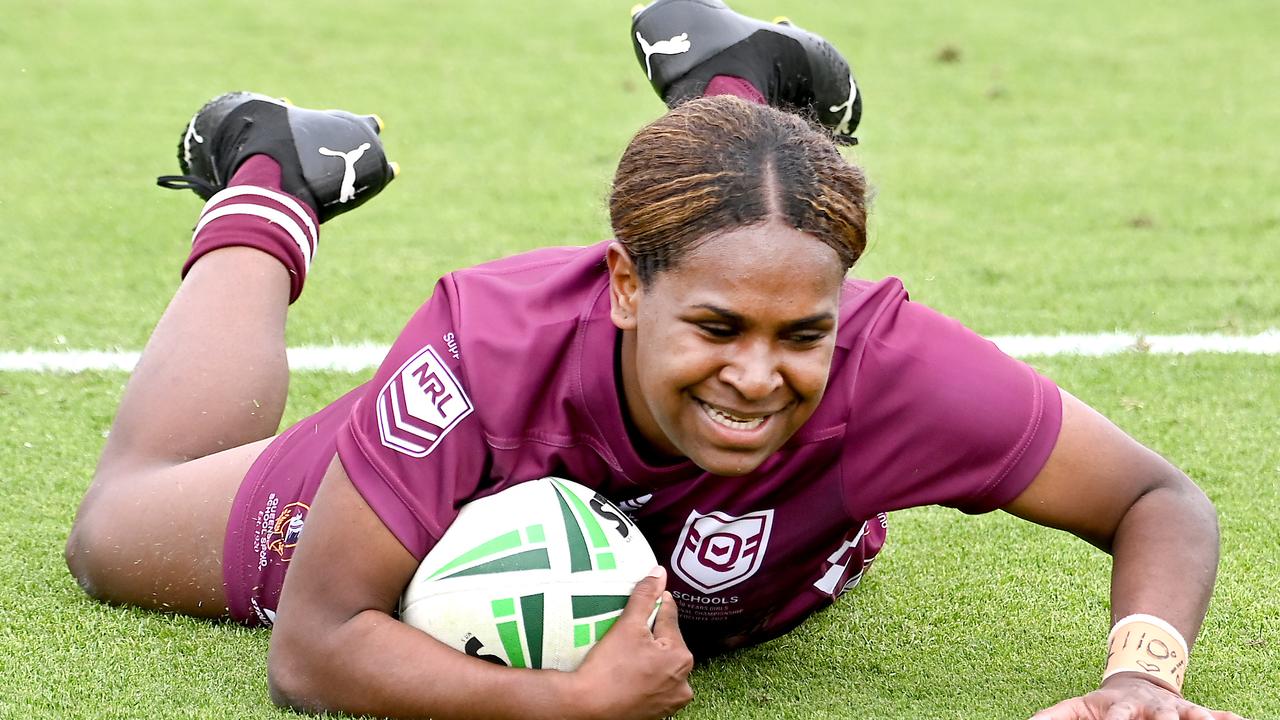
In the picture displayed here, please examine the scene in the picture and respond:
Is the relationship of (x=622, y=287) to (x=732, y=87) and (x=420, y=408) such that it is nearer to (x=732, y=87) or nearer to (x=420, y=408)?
(x=420, y=408)

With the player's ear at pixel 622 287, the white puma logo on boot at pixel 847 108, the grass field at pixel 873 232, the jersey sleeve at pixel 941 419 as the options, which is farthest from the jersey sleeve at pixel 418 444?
the white puma logo on boot at pixel 847 108

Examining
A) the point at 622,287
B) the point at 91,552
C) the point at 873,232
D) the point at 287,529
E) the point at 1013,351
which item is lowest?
the point at 873,232

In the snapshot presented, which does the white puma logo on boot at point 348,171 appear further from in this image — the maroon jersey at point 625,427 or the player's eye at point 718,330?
the player's eye at point 718,330

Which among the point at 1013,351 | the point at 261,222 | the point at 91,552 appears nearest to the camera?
the point at 91,552

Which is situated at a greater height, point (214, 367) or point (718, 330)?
point (718, 330)

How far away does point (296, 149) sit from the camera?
438 centimetres

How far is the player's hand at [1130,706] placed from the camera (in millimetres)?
2840

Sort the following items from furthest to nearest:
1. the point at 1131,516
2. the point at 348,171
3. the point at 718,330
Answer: the point at 348,171, the point at 1131,516, the point at 718,330

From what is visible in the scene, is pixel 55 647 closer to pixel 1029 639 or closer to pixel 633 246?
pixel 633 246

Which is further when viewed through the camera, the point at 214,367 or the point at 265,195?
the point at 265,195

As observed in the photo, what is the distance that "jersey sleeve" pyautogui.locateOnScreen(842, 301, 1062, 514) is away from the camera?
9.78 feet

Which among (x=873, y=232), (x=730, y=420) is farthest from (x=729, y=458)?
(x=873, y=232)

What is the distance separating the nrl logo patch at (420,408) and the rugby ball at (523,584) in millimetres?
169

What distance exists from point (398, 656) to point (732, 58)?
2.06 meters
